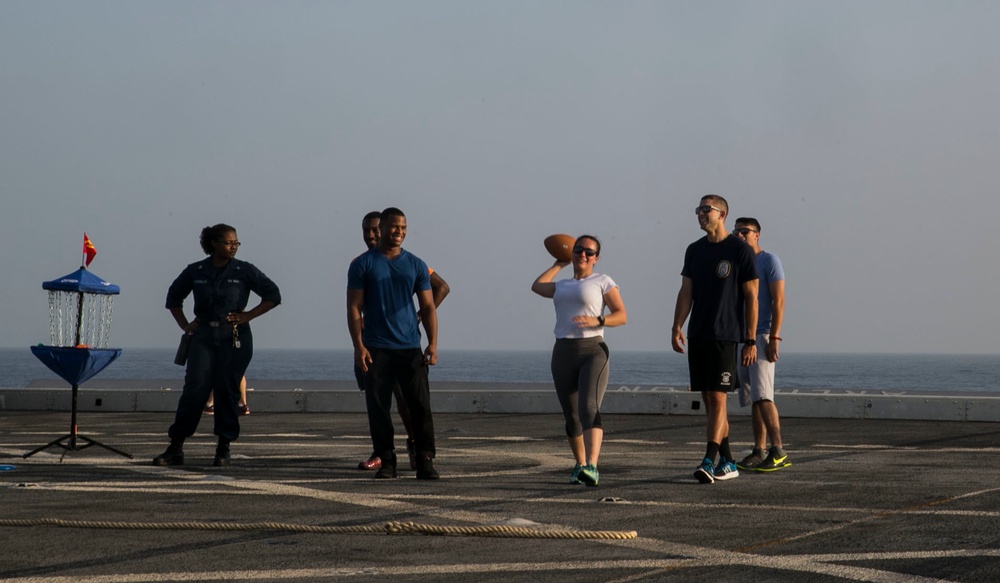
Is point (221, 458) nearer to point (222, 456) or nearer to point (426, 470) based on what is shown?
point (222, 456)

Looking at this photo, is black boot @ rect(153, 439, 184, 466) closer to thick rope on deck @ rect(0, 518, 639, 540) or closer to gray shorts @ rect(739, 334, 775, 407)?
thick rope on deck @ rect(0, 518, 639, 540)

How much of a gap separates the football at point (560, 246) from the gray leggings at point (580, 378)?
73cm

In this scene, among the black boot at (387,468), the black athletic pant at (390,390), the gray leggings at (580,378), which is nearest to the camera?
the gray leggings at (580,378)

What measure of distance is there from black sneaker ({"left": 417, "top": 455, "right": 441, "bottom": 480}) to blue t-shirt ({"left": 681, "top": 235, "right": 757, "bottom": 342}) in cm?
215

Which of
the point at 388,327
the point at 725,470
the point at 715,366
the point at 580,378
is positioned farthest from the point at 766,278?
the point at 388,327

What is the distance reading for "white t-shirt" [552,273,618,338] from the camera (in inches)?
346

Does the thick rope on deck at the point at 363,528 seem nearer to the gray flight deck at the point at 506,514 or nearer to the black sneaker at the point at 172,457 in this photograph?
the gray flight deck at the point at 506,514

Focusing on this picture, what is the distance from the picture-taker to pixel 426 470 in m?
8.88

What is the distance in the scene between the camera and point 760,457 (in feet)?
31.8

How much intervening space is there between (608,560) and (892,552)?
4.26 ft

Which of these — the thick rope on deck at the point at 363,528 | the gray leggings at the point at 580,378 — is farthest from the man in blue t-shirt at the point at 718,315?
the thick rope on deck at the point at 363,528

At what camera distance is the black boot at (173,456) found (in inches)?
388

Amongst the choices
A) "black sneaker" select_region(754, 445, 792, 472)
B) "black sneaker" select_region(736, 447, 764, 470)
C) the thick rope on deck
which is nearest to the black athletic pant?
"black sneaker" select_region(736, 447, 764, 470)

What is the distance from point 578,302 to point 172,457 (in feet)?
12.0
